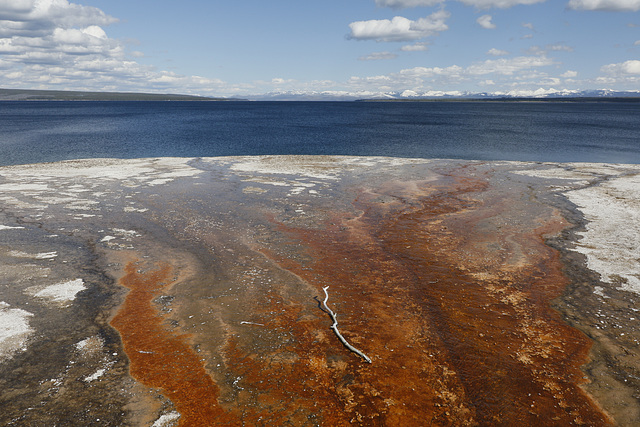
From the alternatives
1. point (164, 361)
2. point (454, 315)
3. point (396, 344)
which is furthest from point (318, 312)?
point (164, 361)

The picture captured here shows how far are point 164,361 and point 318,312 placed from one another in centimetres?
459

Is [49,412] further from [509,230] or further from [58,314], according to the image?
[509,230]

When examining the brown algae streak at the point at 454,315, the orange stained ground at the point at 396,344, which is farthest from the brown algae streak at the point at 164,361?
the brown algae streak at the point at 454,315

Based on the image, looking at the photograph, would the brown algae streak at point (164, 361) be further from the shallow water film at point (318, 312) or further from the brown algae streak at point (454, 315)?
the brown algae streak at point (454, 315)

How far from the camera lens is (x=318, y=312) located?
12.1 m

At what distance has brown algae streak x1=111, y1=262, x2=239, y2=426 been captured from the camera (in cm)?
824

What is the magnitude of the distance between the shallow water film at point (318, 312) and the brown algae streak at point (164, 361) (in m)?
0.05

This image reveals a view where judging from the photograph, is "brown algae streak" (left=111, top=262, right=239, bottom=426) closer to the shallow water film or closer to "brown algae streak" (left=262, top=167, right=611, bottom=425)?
the shallow water film

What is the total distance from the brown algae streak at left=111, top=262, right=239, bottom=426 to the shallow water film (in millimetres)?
52

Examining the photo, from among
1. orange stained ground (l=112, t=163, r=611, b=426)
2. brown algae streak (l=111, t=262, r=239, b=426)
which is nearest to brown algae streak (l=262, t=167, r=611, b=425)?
orange stained ground (l=112, t=163, r=611, b=426)

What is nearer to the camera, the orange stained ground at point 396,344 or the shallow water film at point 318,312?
the orange stained ground at point 396,344

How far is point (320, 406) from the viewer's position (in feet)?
27.5

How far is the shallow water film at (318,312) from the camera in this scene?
8.47m

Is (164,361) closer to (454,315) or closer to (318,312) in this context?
(318,312)
